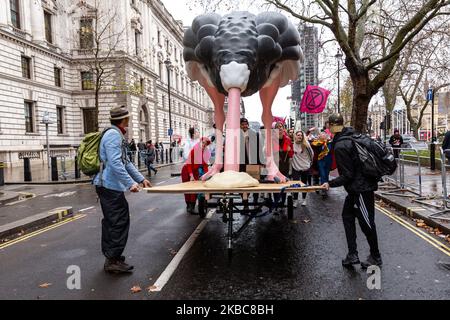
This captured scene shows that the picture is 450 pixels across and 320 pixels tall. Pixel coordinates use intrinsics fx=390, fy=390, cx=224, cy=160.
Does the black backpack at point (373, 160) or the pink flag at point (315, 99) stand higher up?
the pink flag at point (315, 99)

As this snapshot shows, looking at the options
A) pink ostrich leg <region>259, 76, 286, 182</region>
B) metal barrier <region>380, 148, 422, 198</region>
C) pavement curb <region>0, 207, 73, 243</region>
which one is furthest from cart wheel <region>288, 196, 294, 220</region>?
pavement curb <region>0, 207, 73, 243</region>

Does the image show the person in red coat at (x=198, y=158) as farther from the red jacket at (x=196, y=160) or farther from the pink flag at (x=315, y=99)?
the pink flag at (x=315, y=99)

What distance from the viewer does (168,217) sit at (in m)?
8.11

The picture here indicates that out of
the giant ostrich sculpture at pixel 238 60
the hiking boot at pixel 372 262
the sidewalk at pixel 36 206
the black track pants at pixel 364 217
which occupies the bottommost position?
the sidewalk at pixel 36 206

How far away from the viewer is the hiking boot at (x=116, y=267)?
15.2 feet

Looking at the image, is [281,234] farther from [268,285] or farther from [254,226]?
[268,285]

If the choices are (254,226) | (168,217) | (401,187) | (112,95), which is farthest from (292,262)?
(112,95)

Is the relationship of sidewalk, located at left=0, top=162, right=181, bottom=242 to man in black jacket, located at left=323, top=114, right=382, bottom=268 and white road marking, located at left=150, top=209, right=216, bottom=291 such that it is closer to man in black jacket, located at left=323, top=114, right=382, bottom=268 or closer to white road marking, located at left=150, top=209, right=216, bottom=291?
white road marking, located at left=150, top=209, right=216, bottom=291

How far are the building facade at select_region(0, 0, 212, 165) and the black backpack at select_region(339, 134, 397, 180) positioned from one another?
19.4 meters

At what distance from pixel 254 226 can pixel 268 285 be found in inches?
112

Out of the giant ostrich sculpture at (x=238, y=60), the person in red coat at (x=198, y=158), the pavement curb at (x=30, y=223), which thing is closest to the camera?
the giant ostrich sculpture at (x=238, y=60)

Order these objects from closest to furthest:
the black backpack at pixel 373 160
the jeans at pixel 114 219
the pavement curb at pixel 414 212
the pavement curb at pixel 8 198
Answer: the black backpack at pixel 373 160 → the jeans at pixel 114 219 → the pavement curb at pixel 414 212 → the pavement curb at pixel 8 198

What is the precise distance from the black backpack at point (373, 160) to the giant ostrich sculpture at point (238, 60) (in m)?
1.62

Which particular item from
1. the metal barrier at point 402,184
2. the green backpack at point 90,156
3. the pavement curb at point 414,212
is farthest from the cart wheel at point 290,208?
the green backpack at point 90,156
